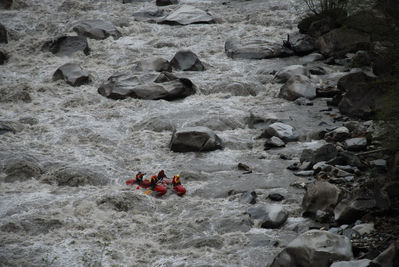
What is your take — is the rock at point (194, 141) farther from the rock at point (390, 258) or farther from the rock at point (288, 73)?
the rock at point (390, 258)

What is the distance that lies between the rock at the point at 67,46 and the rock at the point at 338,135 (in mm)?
7139

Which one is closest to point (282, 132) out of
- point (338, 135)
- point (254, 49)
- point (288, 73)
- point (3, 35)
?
point (338, 135)

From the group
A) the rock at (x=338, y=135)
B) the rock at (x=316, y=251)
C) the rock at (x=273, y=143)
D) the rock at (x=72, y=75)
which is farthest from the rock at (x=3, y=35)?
the rock at (x=316, y=251)

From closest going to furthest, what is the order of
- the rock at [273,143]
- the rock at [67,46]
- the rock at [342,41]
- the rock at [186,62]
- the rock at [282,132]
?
1. the rock at [273,143]
2. the rock at [282,132]
3. the rock at [186,62]
4. the rock at [342,41]
5. the rock at [67,46]

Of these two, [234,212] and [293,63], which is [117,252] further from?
[293,63]

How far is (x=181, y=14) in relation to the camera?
1538cm

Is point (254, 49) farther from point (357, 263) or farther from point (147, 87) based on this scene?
point (357, 263)

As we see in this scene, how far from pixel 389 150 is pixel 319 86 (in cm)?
455

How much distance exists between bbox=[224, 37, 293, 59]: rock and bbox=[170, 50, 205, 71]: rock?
116 cm

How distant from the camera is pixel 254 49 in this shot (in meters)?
12.7

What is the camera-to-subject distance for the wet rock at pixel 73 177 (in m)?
7.00

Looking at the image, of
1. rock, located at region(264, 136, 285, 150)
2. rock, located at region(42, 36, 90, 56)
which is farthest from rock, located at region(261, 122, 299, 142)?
rock, located at region(42, 36, 90, 56)

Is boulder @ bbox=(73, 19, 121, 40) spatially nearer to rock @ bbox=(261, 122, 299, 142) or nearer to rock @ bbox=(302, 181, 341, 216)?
rock @ bbox=(261, 122, 299, 142)

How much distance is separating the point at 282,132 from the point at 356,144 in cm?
134
